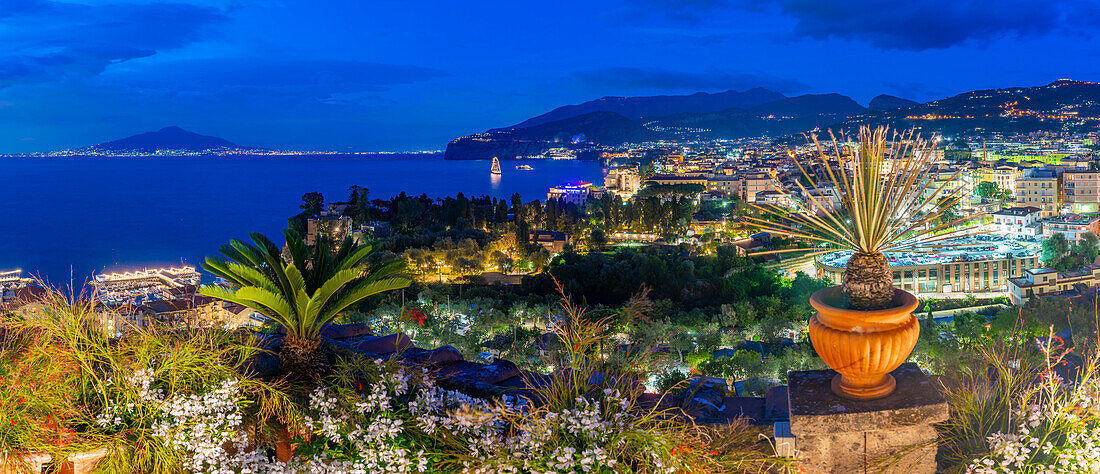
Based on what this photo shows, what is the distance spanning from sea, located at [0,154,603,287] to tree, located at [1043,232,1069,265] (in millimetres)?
29802

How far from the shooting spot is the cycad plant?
13.2 ft

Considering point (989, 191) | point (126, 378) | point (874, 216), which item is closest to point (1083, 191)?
point (989, 191)

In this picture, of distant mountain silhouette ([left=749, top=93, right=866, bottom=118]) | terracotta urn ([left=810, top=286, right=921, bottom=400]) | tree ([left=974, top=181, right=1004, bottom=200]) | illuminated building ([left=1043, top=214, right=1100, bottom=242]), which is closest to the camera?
terracotta urn ([left=810, top=286, right=921, bottom=400])

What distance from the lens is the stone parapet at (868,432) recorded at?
87.5 inches

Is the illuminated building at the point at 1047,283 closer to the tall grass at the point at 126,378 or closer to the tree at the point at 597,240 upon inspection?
the tree at the point at 597,240

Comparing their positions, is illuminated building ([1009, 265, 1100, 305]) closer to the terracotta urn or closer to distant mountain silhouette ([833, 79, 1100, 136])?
the terracotta urn

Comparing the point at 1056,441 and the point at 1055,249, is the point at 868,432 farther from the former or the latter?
the point at 1055,249

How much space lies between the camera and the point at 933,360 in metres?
11.1

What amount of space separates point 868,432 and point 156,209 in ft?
211

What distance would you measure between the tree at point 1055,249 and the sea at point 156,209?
2980cm

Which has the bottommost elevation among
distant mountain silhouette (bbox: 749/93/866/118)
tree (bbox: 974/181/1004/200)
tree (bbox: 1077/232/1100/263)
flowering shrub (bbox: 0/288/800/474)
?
tree (bbox: 1077/232/1100/263)

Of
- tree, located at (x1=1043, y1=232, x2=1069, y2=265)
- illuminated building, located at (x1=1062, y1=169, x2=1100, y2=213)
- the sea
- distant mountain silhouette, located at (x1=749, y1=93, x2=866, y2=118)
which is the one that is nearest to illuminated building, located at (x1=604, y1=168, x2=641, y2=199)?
the sea

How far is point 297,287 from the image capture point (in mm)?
4117

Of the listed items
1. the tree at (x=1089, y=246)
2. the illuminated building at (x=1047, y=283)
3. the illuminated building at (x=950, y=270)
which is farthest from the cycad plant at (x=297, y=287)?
the tree at (x=1089, y=246)
